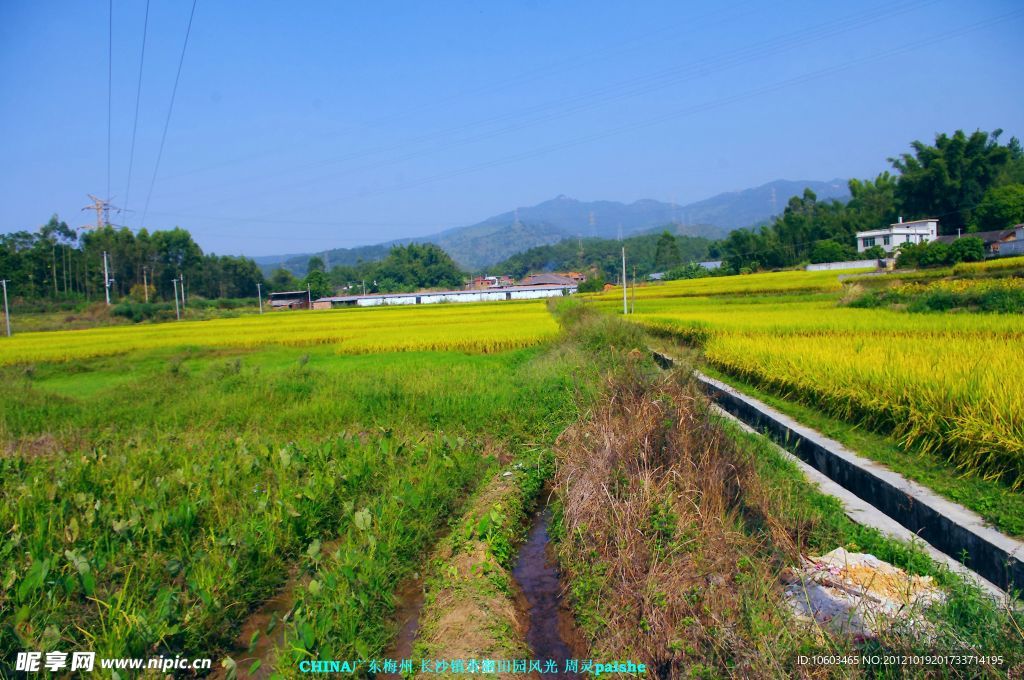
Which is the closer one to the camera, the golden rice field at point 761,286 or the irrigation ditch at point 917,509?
the irrigation ditch at point 917,509

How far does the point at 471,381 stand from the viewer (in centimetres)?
1151

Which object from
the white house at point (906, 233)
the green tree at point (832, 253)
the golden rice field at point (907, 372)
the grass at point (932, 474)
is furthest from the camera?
the green tree at point (832, 253)

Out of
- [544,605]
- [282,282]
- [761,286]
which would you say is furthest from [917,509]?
[282,282]

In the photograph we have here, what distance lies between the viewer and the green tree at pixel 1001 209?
132 ft

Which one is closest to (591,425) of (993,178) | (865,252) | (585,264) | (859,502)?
(859,502)

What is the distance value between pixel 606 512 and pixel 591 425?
4.30 feet

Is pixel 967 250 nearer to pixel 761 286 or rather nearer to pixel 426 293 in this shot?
pixel 761 286

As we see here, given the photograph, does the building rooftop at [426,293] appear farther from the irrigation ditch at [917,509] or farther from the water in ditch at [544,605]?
the water in ditch at [544,605]

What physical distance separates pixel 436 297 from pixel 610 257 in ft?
146

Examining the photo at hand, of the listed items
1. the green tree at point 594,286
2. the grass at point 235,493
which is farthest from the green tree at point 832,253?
the grass at point 235,493

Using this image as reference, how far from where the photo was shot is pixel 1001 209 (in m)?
41.5

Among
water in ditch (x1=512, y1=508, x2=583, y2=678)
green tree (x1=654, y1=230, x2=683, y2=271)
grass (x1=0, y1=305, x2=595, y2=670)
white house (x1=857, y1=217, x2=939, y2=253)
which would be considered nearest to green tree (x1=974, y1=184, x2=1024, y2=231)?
white house (x1=857, y1=217, x2=939, y2=253)

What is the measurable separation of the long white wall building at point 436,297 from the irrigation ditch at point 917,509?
60.0 meters

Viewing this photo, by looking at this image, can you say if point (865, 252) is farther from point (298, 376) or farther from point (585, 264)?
point (585, 264)
